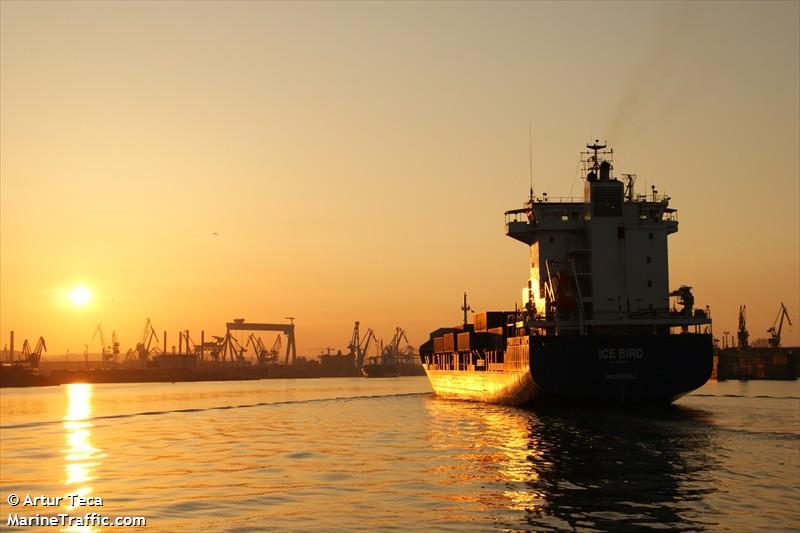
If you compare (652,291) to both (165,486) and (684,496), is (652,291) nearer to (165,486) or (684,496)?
(684,496)

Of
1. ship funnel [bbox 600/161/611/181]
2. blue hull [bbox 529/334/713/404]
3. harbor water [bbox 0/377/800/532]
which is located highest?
ship funnel [bbox 600/161/611/181]

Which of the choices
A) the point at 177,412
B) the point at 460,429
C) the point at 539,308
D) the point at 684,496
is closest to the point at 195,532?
the point at 684,496

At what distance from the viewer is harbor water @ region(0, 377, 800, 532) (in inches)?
925

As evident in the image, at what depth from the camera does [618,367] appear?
51.4 metres

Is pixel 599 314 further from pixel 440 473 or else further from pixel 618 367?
pixel 440 473

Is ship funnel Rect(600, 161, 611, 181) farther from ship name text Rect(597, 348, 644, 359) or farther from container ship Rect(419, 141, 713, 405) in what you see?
ship name text Rect(597, 348, 644, 359)

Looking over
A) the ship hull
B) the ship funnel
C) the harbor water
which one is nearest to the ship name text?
the ship hull

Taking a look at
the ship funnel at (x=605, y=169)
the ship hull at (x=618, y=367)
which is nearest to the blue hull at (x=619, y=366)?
the ship hull at (x=618, y=367)

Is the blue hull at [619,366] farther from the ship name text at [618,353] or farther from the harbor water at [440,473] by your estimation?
the harbor water at [440,473]

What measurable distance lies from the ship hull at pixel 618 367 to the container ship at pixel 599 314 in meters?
0.06

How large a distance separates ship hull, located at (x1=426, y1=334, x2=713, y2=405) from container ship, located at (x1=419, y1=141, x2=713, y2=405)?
0.20 ft

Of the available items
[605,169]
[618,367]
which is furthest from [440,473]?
[605,169]

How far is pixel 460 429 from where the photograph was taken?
162ft

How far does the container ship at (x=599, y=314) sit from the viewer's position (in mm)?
51625
